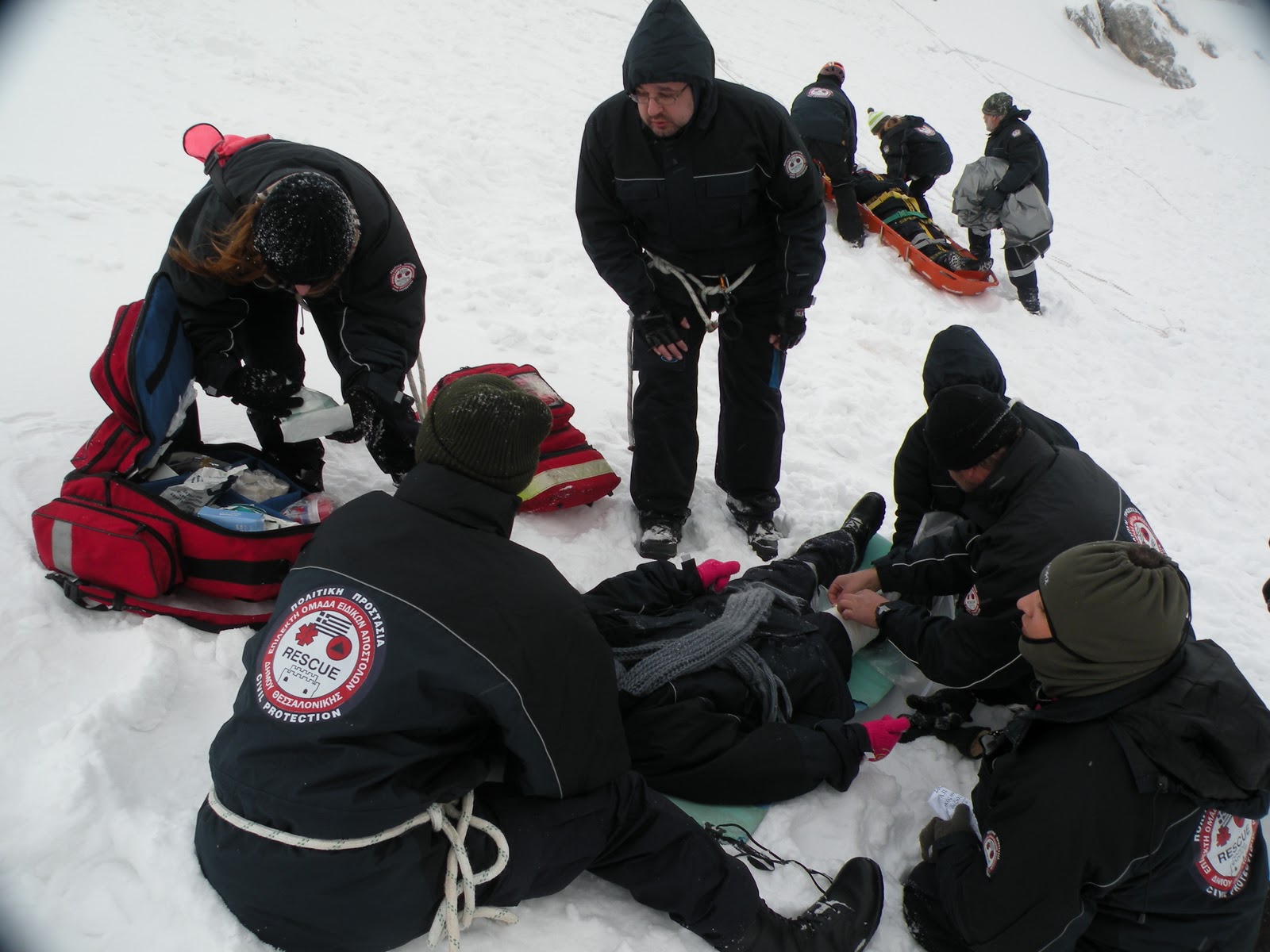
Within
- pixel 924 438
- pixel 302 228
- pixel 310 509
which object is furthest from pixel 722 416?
pixel 302 228

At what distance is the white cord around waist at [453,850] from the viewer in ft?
5.63

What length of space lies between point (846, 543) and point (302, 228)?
222 cm

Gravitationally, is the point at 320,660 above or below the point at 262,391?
above

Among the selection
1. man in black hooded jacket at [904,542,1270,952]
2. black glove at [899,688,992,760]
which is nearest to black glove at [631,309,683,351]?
black glove at [899,688,992,760]

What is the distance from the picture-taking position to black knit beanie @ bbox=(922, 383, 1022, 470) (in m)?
2.42

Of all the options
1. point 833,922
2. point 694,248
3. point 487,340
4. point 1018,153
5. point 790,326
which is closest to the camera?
point 833,922

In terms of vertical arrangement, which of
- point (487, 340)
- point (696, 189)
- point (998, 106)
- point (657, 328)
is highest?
point (998, 106)

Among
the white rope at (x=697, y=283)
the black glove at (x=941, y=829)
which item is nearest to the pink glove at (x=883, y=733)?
the black glove at (x=941, y=829)

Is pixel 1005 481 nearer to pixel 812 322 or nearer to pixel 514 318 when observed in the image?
pixel 514 318

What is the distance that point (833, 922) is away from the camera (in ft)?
6.88

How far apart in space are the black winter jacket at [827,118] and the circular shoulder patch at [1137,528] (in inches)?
209

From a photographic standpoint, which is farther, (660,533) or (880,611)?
(660,533)

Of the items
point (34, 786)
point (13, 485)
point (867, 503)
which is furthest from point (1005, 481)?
point (13, 485)

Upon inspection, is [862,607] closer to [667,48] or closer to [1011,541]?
[1011,541]
